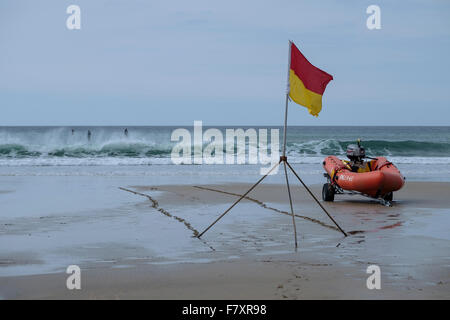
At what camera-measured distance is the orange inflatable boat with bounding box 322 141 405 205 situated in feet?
42.6

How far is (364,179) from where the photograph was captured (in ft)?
42.8

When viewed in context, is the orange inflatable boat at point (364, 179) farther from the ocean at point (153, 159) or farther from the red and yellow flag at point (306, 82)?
the ocean at point (153, 159)

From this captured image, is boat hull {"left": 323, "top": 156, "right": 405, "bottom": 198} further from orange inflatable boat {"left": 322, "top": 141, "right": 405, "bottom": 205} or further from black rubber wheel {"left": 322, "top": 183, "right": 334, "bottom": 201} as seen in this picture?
black rubber wheel {"left": 322, "top": 183, "right": 334, "bottom": 201}

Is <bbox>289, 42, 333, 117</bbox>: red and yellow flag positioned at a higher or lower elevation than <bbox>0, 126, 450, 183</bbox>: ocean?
higher

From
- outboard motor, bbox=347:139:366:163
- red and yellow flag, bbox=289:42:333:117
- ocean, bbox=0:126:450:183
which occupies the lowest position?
ocean, bbox=0:126:450:183

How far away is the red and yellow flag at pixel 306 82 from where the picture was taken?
332 inches

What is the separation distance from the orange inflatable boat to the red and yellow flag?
191 inches

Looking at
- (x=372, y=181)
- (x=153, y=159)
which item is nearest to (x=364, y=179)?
(x=372, y=181)

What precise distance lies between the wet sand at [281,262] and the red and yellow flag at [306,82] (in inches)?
77.1

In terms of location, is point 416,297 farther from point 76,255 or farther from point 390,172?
point 390,172

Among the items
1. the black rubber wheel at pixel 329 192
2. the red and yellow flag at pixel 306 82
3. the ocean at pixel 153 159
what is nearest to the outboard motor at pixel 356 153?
the black rubber wheel at pixel 329 192

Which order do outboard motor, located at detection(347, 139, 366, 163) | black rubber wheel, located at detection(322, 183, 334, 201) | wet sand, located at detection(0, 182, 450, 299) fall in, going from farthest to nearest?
outboard motor, located at detection(347, 139, 366, 163), black rubber wheel, located at detection(322, 183, 334, 201), wet sand, located at detection(0, 182, 450, 299)

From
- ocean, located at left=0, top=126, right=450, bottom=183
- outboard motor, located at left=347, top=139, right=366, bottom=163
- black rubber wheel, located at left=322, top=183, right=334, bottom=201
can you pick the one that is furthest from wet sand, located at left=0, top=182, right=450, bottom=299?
ocean, located at left=0, top=126, right=450, bottom=183

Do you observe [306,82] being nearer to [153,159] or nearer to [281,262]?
[281,262]
